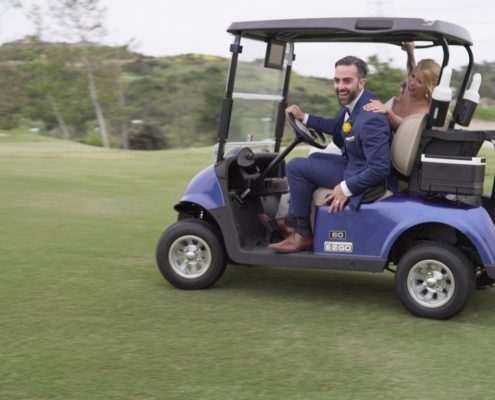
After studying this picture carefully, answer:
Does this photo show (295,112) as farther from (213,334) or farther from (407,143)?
(213,334)

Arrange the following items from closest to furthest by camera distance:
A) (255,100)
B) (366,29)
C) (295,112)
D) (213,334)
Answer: (213,334) < (366,29) < (295,112) < (255,100)

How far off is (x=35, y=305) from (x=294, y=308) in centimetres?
164

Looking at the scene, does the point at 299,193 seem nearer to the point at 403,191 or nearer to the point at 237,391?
the point at 403,191

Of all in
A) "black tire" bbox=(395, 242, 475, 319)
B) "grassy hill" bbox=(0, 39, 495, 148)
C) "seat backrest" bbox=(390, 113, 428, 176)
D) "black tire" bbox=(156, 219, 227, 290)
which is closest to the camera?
"black tire" bbox=(395, 242, 475, 319)

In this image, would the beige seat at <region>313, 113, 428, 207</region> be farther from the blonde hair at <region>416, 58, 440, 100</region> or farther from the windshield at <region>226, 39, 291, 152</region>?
the windshield at <region>226, 39, 291, 152</region>

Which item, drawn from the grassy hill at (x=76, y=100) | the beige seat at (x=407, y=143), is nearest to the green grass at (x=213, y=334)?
the beige seat at (x=407, y=143)

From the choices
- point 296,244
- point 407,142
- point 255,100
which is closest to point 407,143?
point 407,142

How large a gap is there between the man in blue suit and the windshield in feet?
2.27

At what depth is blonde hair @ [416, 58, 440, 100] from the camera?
5527 mm

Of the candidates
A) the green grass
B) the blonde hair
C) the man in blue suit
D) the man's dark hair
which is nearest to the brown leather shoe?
the man in blue suit

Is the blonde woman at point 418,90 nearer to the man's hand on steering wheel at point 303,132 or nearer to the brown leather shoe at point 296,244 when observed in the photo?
the man's hand on steering wheel at point 303,132

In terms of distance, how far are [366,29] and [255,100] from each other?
4.10 ft

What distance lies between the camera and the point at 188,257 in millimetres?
5816

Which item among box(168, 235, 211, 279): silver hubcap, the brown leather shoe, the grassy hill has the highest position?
the brown leather shoe
